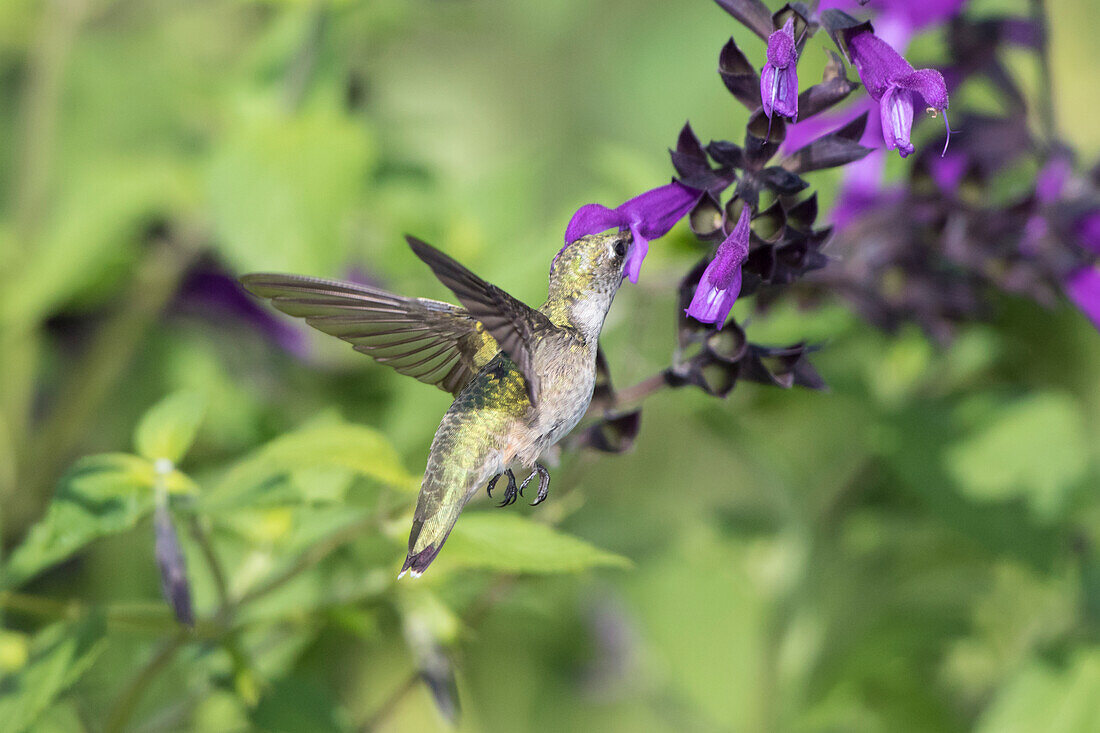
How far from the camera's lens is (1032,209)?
3.73 ft

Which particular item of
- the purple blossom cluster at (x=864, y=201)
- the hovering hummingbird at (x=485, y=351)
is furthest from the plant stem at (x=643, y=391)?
A: the hovering hummingbird at (x=485, y=351)

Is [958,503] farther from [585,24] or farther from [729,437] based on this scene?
[585,24]

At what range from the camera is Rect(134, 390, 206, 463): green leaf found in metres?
0.86

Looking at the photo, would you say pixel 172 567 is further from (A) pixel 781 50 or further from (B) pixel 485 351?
(A) pixel 781 50

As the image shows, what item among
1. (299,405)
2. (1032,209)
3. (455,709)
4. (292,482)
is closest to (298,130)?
(299,405)

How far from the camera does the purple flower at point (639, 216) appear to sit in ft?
2.38

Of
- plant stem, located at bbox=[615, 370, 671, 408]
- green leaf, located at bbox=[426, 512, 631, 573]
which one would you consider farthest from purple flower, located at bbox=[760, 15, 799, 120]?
green leaf, located at bbox=[426, 512, 631, 573]

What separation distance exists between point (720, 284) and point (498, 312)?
16cm

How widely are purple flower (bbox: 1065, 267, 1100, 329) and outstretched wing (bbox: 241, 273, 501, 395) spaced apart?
2.31ft

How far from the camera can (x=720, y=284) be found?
0.71m

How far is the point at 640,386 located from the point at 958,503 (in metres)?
0.61

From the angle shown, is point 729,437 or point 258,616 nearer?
point 258,616

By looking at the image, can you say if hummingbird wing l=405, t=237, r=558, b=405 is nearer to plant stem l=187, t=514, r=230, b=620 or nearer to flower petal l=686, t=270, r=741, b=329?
flower petal l=686, t=270, r=741, b=329

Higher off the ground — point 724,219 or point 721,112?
point 721,112
